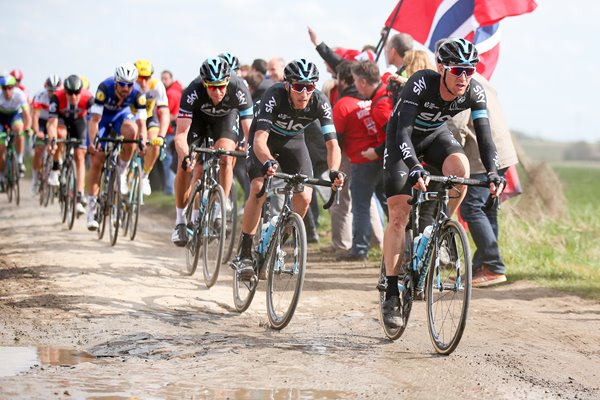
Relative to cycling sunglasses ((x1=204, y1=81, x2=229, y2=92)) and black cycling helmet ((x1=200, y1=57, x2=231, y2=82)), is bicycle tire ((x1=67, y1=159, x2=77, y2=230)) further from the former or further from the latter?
black cycling helmet ((x1=200, y1=57, x2=231, y2=82))

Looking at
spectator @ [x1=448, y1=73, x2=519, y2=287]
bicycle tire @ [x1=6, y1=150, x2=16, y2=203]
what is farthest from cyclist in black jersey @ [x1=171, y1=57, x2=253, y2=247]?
bicycle tire @ [x1=6, y1=150, x2=16, y2=203]

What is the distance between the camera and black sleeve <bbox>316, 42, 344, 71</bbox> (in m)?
13.4

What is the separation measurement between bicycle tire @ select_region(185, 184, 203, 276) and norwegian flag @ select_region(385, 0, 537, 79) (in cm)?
417

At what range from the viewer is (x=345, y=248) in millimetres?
13219

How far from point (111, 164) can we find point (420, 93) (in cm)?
696

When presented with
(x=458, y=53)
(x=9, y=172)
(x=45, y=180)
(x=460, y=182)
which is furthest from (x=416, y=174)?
(x=9, y=172)

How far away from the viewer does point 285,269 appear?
8.30 metres

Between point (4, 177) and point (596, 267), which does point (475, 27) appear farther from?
point (4, 177)

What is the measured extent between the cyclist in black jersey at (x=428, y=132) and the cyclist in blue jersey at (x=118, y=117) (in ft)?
19.0

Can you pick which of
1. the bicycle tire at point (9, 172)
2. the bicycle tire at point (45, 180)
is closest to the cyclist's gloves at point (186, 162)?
the bicycle tire at point (45, 180)

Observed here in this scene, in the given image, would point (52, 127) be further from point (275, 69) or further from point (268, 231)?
point (268, 231)

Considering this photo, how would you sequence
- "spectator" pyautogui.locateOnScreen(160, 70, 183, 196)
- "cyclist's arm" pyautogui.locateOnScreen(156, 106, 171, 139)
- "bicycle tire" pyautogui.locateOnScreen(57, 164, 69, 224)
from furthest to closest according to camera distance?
"spectator" pyautogui.locateOnScreen(160, 70, 183, 196)
"bicycle tire" pyautogui.locateOnScreen(57, 164, 69, 224)
"cyclist's arm" pyautogui.locateOnScreen(156, 106, 171, 139)

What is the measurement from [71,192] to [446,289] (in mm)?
9547

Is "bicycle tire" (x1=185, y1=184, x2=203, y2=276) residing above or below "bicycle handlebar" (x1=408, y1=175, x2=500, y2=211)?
below
